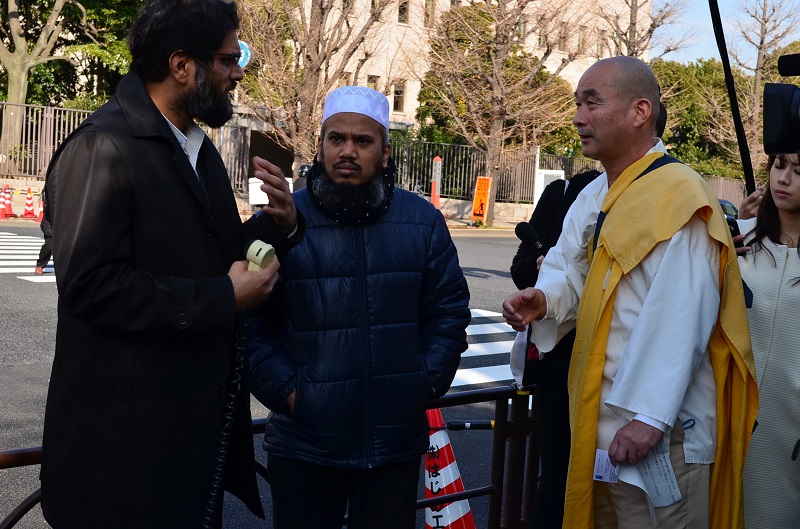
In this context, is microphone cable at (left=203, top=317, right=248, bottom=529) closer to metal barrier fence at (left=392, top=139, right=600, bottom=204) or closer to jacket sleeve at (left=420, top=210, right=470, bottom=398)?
jacket sleeve at (left=420, top=210, right=470, bottom=398)

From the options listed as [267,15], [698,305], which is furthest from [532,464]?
[267,15]

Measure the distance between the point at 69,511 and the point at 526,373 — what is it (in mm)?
1880

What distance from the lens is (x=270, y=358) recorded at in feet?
9.39

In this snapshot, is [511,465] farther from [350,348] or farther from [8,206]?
[8,206]

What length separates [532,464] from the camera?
13.5 feet

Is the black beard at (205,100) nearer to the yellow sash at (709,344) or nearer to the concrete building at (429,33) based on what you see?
the yellow sash at (709,344)

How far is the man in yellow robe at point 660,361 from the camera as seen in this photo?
266 cm

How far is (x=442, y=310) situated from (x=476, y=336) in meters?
7.94

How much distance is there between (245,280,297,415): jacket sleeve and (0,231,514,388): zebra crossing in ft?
17.8

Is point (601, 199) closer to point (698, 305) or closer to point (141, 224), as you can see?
point (698, 305)

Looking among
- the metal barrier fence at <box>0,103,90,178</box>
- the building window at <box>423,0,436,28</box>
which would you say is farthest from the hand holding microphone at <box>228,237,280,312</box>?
the building window at <box>423,0,436,28</box>

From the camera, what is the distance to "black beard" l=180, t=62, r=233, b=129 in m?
2.41

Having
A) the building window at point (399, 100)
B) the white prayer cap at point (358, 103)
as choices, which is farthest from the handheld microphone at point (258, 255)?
the building window at point (399, 100)

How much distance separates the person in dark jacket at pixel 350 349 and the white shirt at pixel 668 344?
537mm
